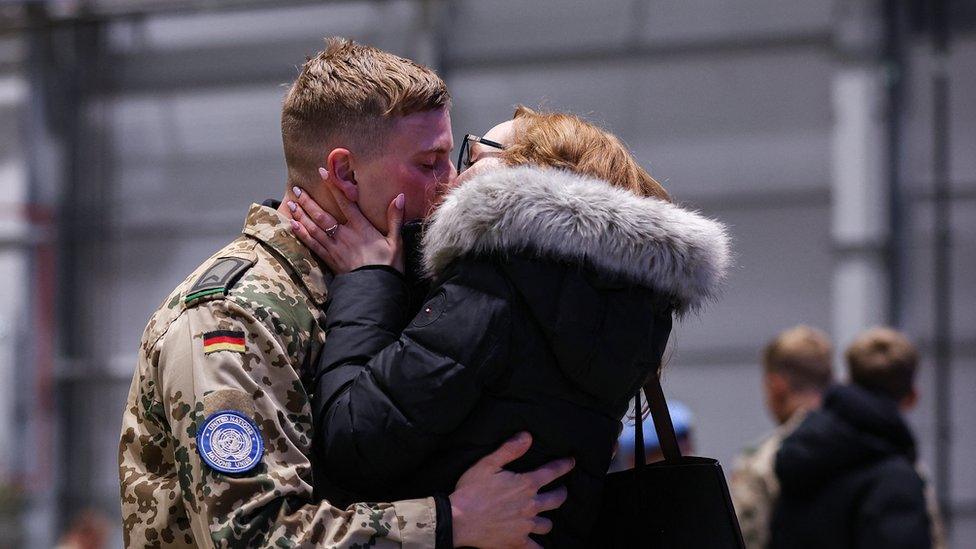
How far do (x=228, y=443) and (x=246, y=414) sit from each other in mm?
58

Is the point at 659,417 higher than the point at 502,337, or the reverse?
the point at 502,337

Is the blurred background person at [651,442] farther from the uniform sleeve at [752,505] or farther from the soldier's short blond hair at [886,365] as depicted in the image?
the soldier's short blond hair at [886,365]

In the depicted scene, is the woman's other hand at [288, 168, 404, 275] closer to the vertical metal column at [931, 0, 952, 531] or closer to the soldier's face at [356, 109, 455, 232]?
the soldier's face at [356, 109, 455, 232]

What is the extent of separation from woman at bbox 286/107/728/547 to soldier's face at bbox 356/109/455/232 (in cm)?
18

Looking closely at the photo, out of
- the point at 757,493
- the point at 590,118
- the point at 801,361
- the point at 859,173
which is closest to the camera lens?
the point at 757,493

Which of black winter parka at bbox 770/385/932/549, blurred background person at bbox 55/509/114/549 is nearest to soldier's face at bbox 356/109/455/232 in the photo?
black winter parka at bbox 770/385/932/549

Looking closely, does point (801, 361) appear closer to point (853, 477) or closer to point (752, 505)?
point (752, 505)

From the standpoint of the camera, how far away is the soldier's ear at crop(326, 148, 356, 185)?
7.86 feet

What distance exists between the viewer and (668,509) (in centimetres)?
243

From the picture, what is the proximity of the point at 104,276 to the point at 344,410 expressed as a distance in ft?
26.8

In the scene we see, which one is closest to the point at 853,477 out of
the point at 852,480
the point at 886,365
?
the point at 852,480

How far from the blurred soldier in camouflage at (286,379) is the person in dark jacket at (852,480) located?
7.51ft

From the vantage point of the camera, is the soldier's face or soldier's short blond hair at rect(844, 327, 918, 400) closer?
the soldier's face

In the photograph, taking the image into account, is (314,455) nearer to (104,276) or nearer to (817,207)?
(817,207)
